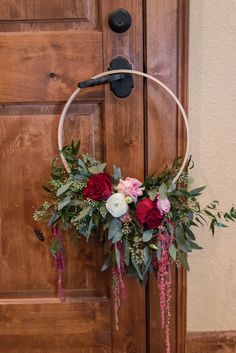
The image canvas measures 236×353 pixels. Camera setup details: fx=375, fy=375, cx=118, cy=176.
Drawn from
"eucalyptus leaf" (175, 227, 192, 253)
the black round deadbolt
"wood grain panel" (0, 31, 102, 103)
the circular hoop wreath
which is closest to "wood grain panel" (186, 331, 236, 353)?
the circular hoop wreath

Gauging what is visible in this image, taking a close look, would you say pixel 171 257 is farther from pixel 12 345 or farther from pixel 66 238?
pixel 12 345

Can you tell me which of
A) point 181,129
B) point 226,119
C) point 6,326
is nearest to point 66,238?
point 6,326

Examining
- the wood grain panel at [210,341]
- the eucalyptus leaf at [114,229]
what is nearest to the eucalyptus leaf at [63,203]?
the eucalyptus leaf at [114,229]

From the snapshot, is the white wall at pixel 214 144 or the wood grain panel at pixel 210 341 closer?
the white wall at pixel 214 144

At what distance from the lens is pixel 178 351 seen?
1.06m

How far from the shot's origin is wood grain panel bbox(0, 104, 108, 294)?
960 mm

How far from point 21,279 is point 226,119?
70 cm

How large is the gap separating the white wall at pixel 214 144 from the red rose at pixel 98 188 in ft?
0.90

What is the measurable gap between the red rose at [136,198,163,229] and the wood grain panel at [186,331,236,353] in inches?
17.4

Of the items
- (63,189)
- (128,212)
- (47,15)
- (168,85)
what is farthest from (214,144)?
(47,15)

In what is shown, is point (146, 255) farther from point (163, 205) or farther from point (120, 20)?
point (120, 20)

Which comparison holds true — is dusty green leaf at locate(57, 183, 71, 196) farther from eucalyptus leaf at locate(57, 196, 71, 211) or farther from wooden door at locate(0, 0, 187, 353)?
wooden door at locate(0, 0, 187, 353)

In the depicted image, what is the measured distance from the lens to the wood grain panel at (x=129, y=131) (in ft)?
2.97

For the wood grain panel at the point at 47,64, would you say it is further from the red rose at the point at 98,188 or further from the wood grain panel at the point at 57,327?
the wood grain panel at the point at 57,327
